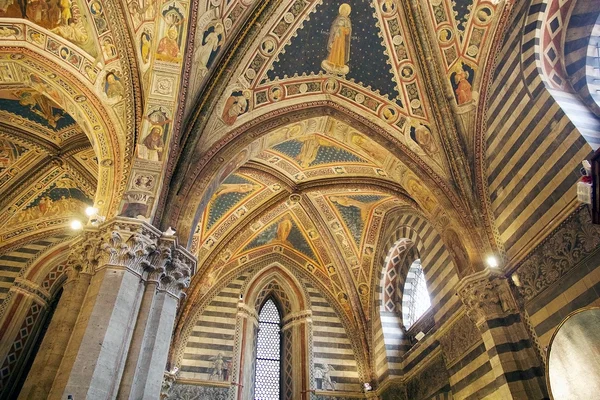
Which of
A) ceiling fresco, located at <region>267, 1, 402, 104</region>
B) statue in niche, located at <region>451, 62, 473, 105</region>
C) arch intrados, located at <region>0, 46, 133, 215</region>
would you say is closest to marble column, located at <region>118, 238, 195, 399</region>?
arch intrados, located at <region>0, 46, 133, 215</region>

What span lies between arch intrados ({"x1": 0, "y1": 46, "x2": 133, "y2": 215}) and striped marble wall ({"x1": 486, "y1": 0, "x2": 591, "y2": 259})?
6.86m

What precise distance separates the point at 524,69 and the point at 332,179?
233 inches

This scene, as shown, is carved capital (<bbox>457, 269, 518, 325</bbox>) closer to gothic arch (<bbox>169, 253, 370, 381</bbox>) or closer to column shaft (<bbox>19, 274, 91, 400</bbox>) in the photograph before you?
gothic arch (<bbox>169, 253, 370, 381</bbox>)

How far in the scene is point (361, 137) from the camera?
35.2 ft

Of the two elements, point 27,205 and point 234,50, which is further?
point 27,205

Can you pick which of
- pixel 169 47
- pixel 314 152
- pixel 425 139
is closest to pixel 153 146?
pixel 169 47

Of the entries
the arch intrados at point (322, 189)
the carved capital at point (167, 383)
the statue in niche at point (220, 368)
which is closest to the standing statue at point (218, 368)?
the statue in niche at point (220, 368)

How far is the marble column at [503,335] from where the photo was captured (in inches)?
267

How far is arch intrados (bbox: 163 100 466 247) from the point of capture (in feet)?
27.5

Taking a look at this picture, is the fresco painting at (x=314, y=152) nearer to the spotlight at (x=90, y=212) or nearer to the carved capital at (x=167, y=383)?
the spotlight at (x=90, y=212)

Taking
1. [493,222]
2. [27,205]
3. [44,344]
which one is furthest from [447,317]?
[27,205]

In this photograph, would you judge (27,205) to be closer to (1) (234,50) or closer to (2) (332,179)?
(1) (234,50)

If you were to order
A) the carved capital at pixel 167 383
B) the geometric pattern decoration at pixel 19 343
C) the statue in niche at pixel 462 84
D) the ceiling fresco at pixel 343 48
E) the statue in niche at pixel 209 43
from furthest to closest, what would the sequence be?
the carved capital at pixel 167 383, the geometric pattern decoration at pixel 19 343, the ceiling fresco at pixel 343 48, the statue in niche at pixel 462 84, the statue in niche at pixel 209 43

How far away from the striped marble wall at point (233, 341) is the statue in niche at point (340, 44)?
746 cm
